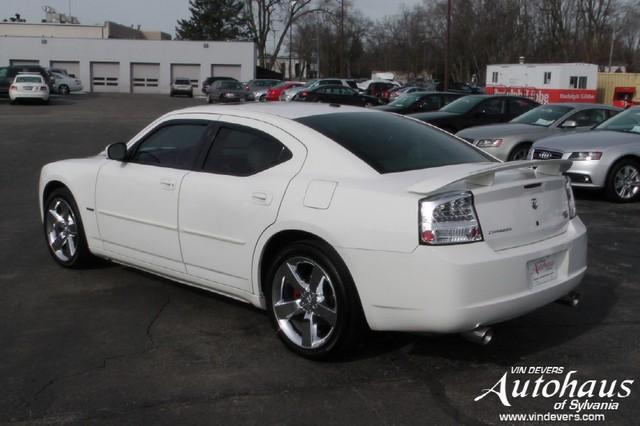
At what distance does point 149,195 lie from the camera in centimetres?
544

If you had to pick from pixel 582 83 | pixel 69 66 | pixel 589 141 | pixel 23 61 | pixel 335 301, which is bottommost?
pixel 335 301

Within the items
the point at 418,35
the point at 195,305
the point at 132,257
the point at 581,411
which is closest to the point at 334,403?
the point at 581,411

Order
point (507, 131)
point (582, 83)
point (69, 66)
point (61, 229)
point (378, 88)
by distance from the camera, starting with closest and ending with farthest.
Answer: point (61, 229), point (507, 131), point (582, 83), point (378, 88), point (69, 66)

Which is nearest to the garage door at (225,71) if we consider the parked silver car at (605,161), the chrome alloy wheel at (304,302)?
the parked silver car at (605,161)

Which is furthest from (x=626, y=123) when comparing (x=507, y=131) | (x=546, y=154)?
(x=507, y=131)

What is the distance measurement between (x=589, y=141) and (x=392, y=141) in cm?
671

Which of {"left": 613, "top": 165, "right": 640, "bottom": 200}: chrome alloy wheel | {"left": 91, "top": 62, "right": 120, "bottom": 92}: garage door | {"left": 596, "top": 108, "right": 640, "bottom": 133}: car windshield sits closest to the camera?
{"left": 613, "top": 165, "right": 640, "bottom": 200}: chrome alloy wheel

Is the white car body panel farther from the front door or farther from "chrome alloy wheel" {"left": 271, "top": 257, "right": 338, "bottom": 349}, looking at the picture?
"chrome alloy wheel" {"left": 271, "top": 257, "right": 338, "bottom": 349}

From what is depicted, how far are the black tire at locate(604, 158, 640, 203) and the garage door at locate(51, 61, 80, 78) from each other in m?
56.7

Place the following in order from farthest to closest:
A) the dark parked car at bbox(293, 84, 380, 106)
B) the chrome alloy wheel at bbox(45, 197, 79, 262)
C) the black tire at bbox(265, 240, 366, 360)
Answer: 1. the dark parked car at bbox(293, 84, 380, 106)
2. the chrome alloy wheel at bbox(45, 197, 79, 262)
3. the black tire at bbox(265, 240, 366, 360)

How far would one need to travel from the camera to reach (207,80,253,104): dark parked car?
4100cm

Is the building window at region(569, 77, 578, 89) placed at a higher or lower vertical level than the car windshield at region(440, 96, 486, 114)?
higher

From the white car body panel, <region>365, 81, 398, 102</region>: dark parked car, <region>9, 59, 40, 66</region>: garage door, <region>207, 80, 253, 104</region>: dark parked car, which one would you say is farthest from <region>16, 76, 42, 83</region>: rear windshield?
the white car body panel

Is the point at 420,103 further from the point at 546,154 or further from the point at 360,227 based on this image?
the point at 360,227
